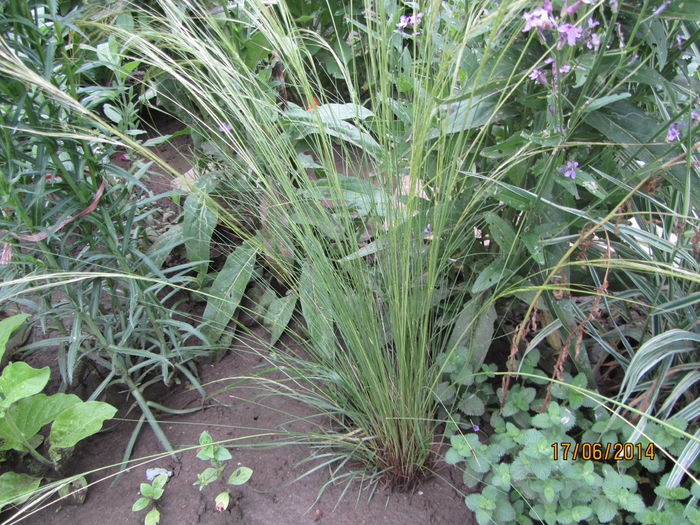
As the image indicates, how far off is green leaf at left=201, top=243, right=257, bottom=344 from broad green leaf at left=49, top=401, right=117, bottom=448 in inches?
16.0

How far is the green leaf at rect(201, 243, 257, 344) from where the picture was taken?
5.35 feet

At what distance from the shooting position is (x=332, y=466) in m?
1.36

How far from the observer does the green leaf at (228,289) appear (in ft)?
5.35

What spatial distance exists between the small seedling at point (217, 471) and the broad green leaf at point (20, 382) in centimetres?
39

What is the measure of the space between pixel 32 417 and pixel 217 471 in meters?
0.47

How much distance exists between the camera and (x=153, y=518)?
1.24m

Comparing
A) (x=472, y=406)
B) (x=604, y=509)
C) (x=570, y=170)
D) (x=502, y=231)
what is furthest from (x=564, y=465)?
(x=570, y=170)

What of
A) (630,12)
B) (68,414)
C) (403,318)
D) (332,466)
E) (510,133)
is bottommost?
(332,466)

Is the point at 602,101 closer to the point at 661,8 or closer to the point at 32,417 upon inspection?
the point at 661,8

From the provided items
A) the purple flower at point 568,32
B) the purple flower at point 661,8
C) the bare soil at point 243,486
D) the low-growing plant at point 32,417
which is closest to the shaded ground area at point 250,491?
the bare soil at point 243,486

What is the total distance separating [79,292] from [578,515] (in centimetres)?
119

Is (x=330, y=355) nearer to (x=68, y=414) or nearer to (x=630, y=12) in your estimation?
(x=68, y=414)

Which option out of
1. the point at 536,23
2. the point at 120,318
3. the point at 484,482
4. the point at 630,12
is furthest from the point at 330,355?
the point at 630,12

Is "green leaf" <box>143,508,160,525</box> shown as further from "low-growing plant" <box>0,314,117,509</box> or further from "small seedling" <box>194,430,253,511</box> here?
"low-growing plant" <box>0,314,117,509</box>
